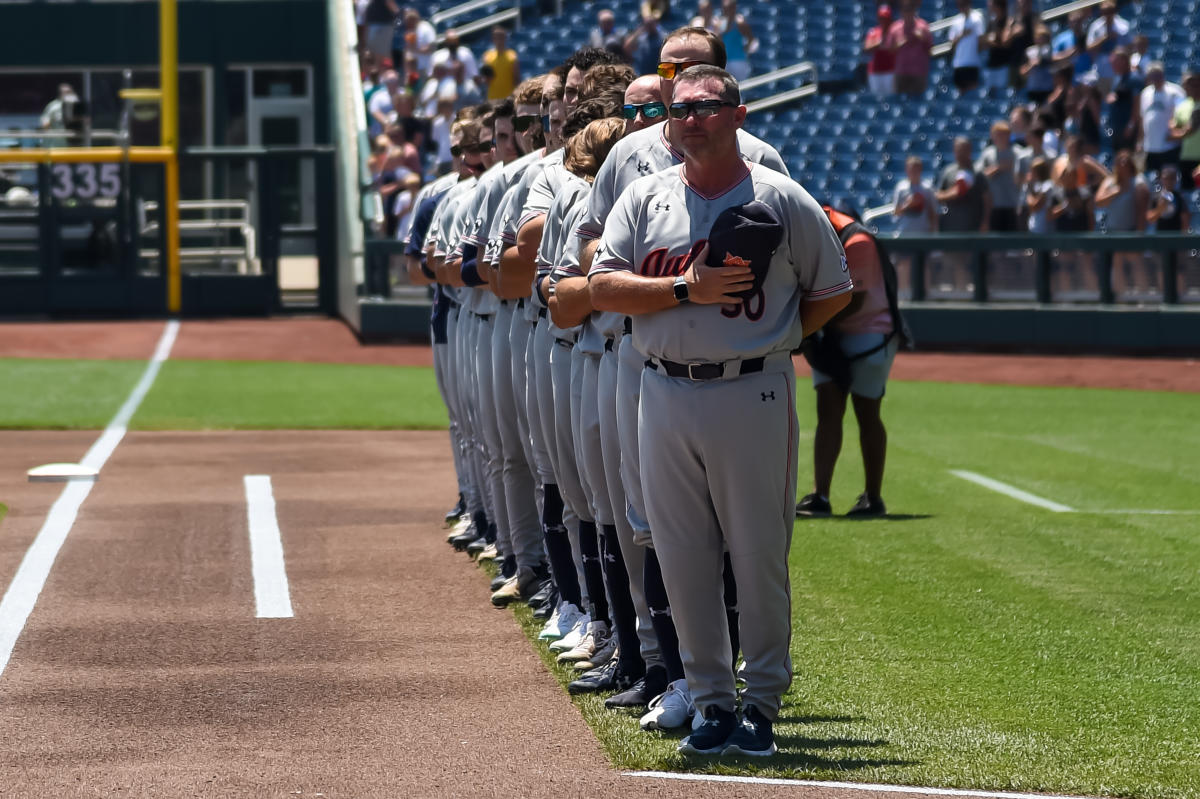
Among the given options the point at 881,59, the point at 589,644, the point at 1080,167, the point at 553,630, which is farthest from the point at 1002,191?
the point at 589,644

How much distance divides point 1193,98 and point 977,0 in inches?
336

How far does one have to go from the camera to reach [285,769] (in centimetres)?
511

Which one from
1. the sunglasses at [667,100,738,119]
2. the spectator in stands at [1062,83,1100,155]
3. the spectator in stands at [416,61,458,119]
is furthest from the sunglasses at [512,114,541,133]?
the spectator in stands at [416,61,458,119]

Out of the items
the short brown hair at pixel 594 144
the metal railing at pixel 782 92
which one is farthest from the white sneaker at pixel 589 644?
the metal railing at pixel 782 92

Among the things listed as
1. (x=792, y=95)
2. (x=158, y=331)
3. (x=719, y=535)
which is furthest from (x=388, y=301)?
(x=719, y=535)

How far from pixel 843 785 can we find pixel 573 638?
6.32 feet

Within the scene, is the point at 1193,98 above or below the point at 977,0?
below

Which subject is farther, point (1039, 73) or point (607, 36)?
point (607, 36)

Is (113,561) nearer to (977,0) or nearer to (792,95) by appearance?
(792,95)

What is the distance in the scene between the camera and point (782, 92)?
93.5 feet

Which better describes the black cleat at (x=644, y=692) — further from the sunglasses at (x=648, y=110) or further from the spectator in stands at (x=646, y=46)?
the spectator in stands at (x=646, y=46)

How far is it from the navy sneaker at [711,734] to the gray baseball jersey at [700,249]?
1084mm

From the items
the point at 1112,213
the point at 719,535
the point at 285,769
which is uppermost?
the point at 1112,213

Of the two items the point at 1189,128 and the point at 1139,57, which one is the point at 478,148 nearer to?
the point at 1189,128
